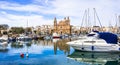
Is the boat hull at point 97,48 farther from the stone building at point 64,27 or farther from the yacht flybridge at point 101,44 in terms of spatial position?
the stone building at point 64,27

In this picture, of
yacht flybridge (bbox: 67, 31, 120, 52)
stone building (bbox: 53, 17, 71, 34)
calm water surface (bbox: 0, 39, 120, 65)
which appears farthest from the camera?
stone building (bbox: 53, 17, 71, 34)

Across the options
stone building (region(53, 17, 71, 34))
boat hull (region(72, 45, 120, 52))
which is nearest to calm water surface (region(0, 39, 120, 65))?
boat hull (region(72, 45, 120, 52))

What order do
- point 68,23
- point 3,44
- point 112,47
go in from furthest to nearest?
point 68,23
point 3,44
point 112,47

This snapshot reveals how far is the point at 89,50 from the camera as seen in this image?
51.0m

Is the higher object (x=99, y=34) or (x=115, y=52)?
(x=99, y=34)

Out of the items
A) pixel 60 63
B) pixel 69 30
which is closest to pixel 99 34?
pixel 60 63

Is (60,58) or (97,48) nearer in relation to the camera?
(60,58)

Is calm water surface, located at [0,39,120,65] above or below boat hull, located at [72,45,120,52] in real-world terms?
below

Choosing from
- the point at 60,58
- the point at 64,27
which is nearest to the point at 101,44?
the point at 60,58

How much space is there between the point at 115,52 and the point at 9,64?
22457 millimetres

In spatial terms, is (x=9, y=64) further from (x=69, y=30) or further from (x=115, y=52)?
(x=69, y=30)

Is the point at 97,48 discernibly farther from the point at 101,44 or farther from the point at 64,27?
the point at 64,27

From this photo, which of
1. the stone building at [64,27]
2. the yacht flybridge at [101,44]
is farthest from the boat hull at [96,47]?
the stone building at [64,27]

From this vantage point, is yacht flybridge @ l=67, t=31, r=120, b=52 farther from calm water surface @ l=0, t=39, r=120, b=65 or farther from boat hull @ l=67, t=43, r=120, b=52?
calm water surface @ l=0, t=39, r=120, b=65
